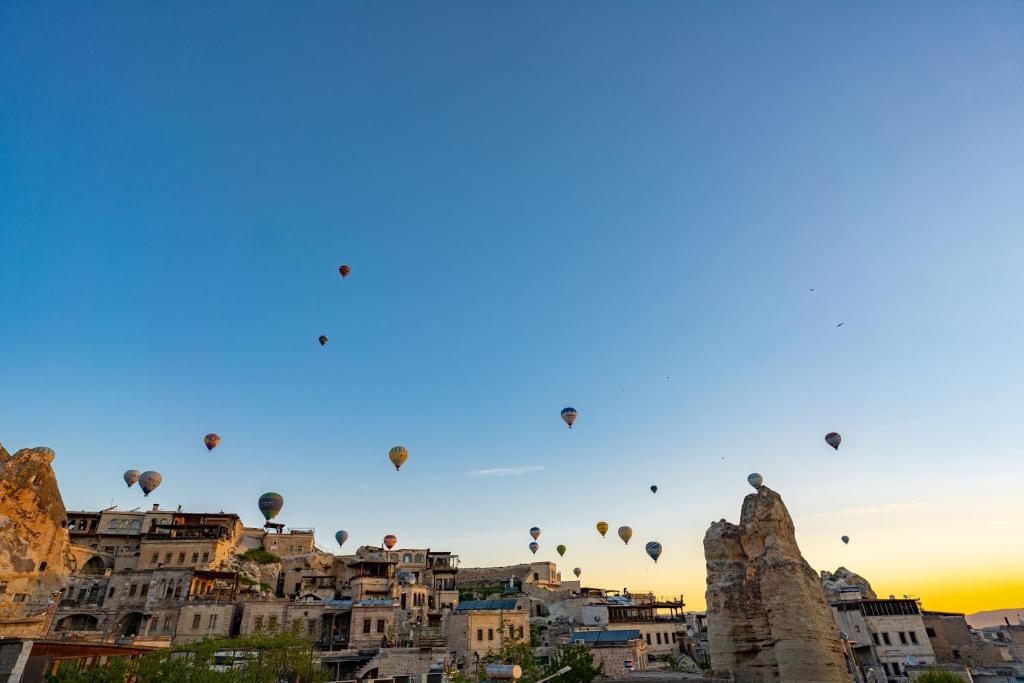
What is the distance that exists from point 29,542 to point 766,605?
121 ft

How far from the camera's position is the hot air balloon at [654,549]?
8075cm

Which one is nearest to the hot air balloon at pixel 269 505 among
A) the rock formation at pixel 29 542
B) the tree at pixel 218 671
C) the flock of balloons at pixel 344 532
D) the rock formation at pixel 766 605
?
the flock of balloons at pixel 344 532

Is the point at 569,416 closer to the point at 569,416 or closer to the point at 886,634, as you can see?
the point at 569,416

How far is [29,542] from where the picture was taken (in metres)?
31.7

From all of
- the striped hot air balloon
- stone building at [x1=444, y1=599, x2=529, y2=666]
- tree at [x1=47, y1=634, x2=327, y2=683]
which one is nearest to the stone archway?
tree at [x1=47, y1=634, x2=327, y2=683]

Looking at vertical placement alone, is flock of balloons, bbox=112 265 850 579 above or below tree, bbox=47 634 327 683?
above

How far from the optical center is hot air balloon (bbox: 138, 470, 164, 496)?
219ft

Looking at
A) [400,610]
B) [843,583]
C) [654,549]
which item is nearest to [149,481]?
[400,610]

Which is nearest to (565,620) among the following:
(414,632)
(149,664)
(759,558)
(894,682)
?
(414,632)

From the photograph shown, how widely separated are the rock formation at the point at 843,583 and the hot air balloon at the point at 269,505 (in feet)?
240

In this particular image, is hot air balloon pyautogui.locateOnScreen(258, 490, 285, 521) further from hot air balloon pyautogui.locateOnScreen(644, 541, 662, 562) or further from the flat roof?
hot air balloon pyautogui.locateOnScreen(644, 541, 662, 562)

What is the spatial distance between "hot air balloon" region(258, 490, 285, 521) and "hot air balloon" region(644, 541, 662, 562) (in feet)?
164

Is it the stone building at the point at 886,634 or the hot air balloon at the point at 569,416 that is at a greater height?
the hot air balloon at the point at 569,416

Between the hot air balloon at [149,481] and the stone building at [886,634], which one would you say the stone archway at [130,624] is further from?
the stone building at [886,634]
